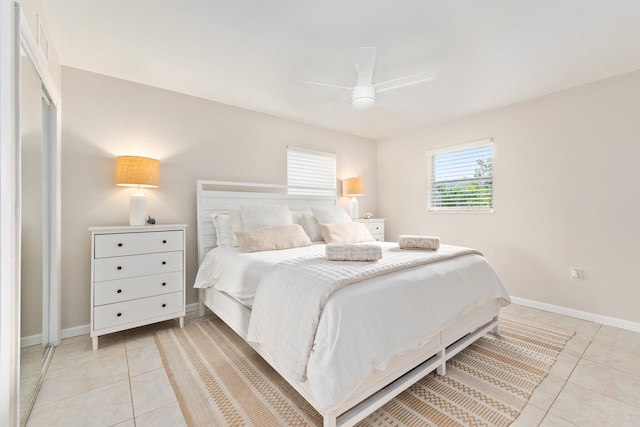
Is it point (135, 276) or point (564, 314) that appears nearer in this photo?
point (135, 276)

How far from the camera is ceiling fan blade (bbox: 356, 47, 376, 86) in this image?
6.32ft

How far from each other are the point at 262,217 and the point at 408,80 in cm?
185

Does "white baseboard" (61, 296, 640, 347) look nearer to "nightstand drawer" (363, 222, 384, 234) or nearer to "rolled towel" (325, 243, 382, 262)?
"nightstand drawer" (363, 222, 384, 234)

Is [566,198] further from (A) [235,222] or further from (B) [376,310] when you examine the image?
(A) [235,222]

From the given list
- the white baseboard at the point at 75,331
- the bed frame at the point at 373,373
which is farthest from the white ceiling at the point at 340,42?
the white baseboard at the point at 75,331

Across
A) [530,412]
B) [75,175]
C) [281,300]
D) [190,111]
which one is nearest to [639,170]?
[530,412]

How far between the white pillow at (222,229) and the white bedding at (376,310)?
2.11 feet

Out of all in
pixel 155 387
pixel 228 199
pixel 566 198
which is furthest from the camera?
pixel 228 199

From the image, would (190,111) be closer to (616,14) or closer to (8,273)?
(8,273)

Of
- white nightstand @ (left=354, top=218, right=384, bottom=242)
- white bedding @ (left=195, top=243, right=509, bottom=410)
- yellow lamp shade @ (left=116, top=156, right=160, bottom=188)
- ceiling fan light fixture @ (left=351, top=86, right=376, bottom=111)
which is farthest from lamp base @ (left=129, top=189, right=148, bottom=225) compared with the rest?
white nightstand @ (left=354, top=218, right=384, bottom=242)

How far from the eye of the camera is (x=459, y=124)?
3.95 m

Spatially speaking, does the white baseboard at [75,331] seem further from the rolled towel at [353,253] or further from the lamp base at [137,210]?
the rolled towel at [353,253]

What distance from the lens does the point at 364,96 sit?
238cm

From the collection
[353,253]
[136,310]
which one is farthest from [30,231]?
[353,253]
